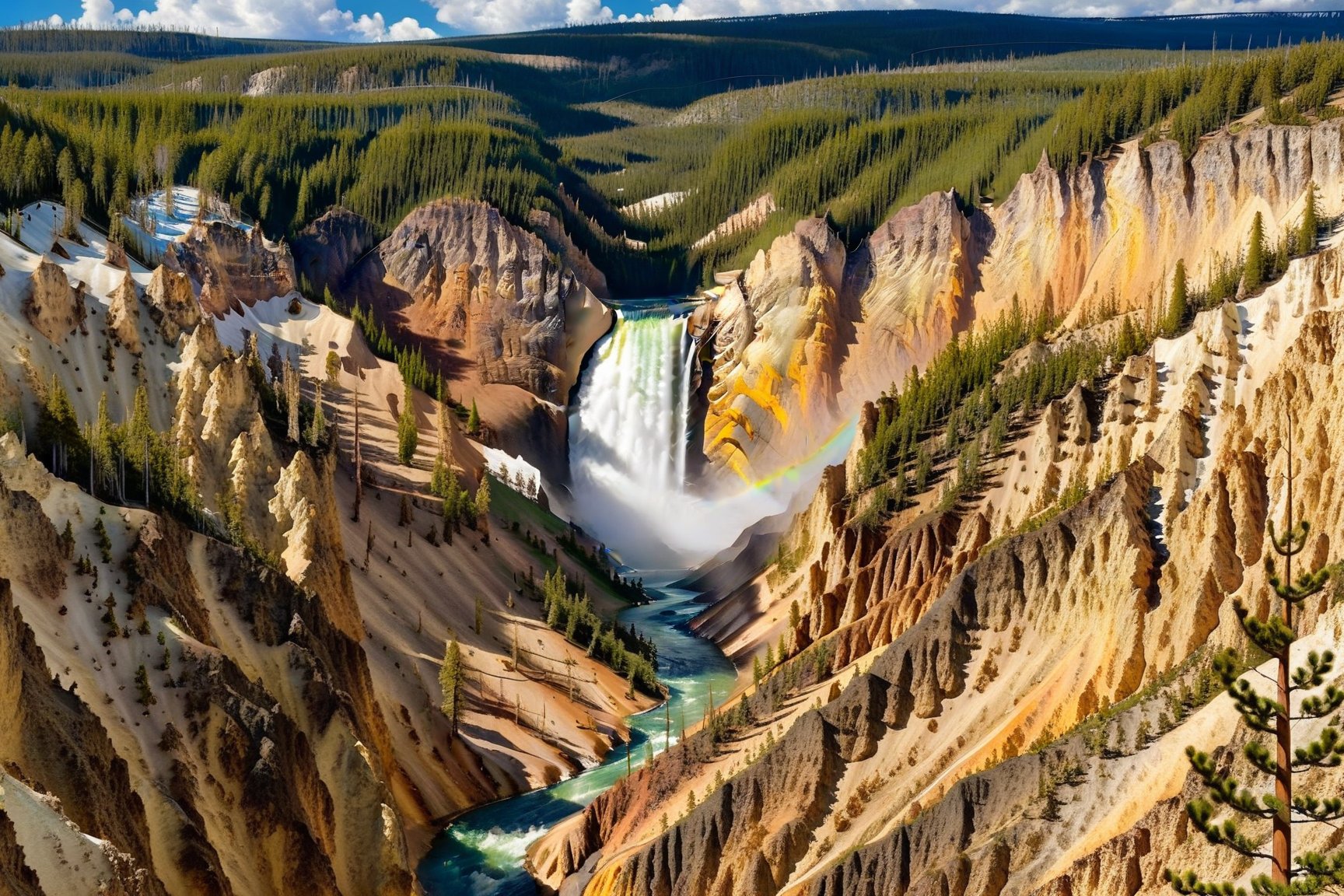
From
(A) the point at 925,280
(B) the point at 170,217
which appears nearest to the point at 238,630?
(B) the point at 170,217

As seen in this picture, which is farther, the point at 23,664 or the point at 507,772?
the point at 507,772

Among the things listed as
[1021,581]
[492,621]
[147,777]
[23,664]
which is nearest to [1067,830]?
[1021,581]

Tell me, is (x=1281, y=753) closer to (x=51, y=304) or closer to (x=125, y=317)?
(x=51, y=304)

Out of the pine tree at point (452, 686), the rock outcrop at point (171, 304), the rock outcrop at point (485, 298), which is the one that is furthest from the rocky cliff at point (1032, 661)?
the rock outcrop at point (485, 298)

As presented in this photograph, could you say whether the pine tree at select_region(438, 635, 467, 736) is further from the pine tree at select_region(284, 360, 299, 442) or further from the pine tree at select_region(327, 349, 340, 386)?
the pine tree at select_region(327, 349, 340, 386)

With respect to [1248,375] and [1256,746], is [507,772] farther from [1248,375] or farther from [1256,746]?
[1256,746]

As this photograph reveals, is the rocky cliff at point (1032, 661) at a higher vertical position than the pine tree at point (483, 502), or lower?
higher

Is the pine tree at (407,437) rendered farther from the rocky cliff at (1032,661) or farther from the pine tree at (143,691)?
the pine tree at (143,691)
